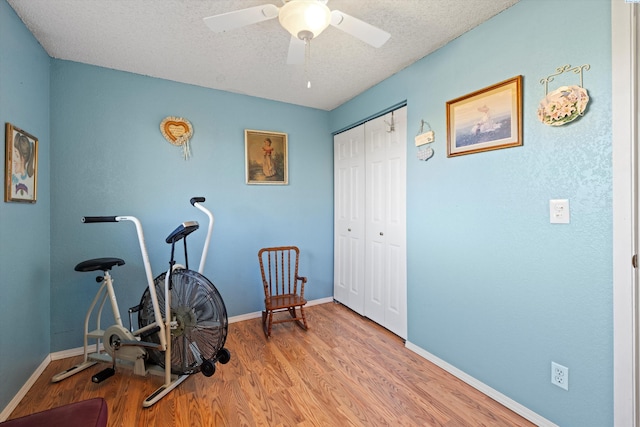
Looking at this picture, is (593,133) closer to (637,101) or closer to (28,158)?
(637,101)

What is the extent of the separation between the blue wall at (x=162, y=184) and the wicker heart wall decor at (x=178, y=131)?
50mm

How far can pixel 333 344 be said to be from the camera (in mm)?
2469

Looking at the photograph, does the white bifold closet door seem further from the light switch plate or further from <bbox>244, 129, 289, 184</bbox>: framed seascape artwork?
the light switch plate

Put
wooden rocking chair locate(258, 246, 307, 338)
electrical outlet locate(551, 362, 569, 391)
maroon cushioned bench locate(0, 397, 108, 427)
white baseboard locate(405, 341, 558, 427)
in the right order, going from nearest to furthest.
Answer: maroon cushioned bench locate(0, 397, 108, 427) < electrical outlet locate(551, 362, 569, 391) < white baseboard locate(405, 341, 558, 427) < wooden rocking chair locate(258, 246, 307, 338)

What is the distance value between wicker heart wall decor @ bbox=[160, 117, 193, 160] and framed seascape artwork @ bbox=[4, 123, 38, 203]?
886mm

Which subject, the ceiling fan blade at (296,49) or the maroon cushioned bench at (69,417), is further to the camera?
the ceiling fan blade at (296,49)

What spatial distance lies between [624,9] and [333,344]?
106 inches

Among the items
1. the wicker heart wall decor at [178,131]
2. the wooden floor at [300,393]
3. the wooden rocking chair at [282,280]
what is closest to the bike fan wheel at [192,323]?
the wooden floor at [300,393]

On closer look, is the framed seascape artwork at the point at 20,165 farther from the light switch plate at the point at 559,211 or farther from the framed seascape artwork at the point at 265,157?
the light switch plate at the point at 559,211

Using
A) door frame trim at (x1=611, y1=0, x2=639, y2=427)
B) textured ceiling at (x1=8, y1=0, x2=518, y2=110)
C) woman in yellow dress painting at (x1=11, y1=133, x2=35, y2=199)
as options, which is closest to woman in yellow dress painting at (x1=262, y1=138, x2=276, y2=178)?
textured ceiling at (x1=8, y1=0, x2=518, y2=110)

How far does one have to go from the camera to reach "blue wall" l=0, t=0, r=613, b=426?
1.40 metres

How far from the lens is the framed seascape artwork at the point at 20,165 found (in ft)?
5.30

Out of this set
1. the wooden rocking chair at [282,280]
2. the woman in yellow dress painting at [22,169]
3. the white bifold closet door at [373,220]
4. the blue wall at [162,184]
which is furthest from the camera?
the wooden rocking chair at [282,280]

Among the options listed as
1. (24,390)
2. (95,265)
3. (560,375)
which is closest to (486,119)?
(560,375)
